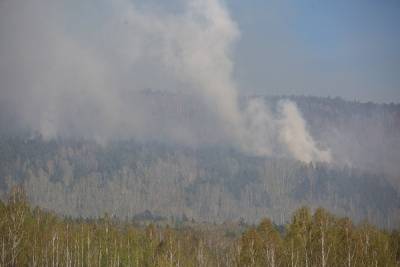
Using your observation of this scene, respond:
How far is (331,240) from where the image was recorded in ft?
279

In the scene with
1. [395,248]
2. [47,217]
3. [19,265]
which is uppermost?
[47,217]

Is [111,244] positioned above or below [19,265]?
above

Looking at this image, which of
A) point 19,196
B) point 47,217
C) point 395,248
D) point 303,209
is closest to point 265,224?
point 303,209

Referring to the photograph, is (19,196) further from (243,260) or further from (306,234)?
(306,234)

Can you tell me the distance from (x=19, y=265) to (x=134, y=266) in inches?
1117

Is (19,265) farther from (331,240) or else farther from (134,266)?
(331,240)

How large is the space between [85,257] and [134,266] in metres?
12.8

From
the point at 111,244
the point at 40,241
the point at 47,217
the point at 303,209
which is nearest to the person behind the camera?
the point at 303,209

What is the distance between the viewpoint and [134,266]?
12081cm

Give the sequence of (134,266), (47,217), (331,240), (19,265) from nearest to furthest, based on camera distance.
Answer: (331,240) → (19,265) → (134,266) → (47,217)

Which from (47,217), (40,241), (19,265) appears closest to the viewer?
(19,265)

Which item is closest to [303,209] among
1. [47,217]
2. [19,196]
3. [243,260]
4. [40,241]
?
[243,260]

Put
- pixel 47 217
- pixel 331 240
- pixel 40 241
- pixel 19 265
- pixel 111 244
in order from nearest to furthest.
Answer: pixel 331 240 < pixel 19 265 < pixel 40 241 < pixel 111 244 < pixel 47 217

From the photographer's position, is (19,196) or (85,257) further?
(85,257)
